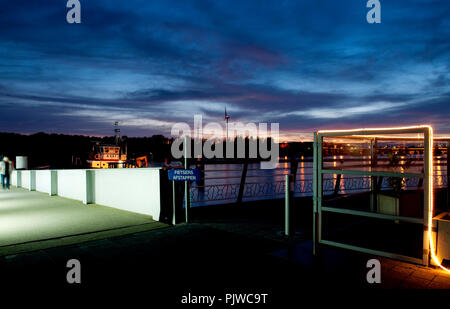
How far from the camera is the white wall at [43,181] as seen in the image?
48.0 feet

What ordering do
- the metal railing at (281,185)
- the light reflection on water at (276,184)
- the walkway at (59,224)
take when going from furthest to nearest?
the metal railing at (281,185) < the light reflection on water at (276,184) < the walkway at (59,224)

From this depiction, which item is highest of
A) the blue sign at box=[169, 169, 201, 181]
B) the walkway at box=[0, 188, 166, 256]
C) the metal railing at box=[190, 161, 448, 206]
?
the blue sign at box=[169, 169, 201, 181]

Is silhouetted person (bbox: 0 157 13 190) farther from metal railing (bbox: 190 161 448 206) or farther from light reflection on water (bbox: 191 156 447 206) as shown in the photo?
metal railing (bbox: 190 161 448 206)

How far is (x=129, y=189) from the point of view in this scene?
9125mm

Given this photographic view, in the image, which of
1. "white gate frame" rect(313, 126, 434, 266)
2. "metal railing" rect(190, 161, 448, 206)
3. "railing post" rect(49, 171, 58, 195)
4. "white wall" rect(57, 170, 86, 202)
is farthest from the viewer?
"railing post" rect(49, 171, 58, 195)

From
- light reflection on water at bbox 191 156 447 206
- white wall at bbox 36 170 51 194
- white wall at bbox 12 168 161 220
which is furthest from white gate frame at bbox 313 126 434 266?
white wall at bbox 36 170 51 194

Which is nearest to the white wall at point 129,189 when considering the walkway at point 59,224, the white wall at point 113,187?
the white wall at point 113,187

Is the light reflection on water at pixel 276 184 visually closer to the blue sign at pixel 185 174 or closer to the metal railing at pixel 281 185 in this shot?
the metal railing at pixel 281 185

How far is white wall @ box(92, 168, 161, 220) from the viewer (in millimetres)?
7977

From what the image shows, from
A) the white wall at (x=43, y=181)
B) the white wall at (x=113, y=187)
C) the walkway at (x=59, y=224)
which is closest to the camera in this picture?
the walkway at (x=59, y=224)

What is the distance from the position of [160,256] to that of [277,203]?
5794 mm
